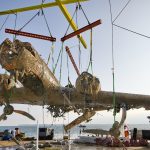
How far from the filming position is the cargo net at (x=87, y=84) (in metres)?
14.7

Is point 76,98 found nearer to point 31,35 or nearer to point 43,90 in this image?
point 43,90

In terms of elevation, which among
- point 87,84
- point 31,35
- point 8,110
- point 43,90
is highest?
point 31,35

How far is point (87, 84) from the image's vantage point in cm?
1476

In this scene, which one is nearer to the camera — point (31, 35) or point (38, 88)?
point (38, 88)

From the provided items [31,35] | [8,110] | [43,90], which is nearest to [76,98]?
[43,90]

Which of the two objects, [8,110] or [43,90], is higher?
[43,90]

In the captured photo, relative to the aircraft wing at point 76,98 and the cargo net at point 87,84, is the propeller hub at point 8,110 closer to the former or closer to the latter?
the aircraft wing at point 76,98

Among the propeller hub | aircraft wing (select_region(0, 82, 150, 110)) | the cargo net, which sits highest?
the cargo net

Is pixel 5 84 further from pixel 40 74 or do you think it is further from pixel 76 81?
pixel 76 81

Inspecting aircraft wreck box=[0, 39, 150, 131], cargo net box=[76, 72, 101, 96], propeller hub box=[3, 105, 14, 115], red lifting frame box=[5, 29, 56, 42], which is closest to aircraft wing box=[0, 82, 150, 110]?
aircraft wreck box=[0, 39, 150, 131]

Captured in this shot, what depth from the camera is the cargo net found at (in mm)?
14680

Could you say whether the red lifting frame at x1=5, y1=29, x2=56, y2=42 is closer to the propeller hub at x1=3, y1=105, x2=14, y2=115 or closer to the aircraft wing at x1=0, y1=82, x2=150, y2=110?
the aircraft wing at x1=0, y1=82, x2=150, y2=110

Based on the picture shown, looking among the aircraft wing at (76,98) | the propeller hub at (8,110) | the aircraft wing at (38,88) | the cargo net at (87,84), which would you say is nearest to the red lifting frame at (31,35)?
the aircraft wing at (38,88)

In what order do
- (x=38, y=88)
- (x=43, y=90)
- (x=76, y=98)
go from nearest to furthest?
1. (x=38, y=88)
2. (x=43, y=90)
3. (x=76, y=98)
